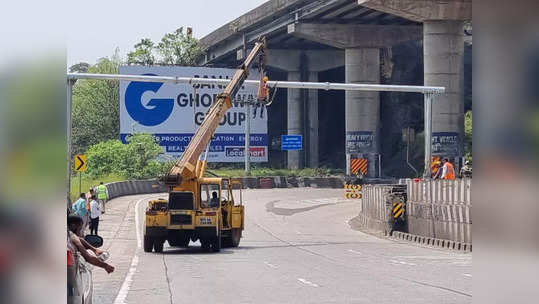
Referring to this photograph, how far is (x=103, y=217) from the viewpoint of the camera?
50531 mm

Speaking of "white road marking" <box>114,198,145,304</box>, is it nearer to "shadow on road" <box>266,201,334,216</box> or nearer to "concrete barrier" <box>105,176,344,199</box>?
"shadow on road" <box>266,201,334,216</box>

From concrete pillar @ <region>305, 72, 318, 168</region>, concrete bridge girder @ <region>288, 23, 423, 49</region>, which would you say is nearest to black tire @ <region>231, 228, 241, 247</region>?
concrete bridge girder @ <region>288, 23, 423, 49</region>

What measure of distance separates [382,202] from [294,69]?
2038 inches

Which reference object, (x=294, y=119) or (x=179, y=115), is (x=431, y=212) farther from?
(x=294, y=119)

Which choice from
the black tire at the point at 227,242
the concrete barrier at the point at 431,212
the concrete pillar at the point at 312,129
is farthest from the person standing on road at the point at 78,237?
the concrete pillar at the point at 312,129

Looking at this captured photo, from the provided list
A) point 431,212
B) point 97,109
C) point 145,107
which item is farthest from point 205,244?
point 97,109

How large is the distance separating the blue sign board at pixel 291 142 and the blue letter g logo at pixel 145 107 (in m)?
10.3

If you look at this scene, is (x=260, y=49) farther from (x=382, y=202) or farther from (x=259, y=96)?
(x=382, y=202)

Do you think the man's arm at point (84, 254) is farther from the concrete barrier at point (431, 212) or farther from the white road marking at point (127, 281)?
the concrete barrier at point (431, 212)

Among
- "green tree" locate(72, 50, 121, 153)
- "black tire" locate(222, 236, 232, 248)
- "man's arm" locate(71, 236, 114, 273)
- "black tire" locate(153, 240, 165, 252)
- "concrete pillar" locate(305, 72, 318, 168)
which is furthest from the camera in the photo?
"green tree" locate(72, 50, 121, 153)

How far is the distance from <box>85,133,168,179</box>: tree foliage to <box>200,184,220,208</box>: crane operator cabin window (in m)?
49.9

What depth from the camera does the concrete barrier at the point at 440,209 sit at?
109ft

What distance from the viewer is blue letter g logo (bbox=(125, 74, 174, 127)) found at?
83750 mm
